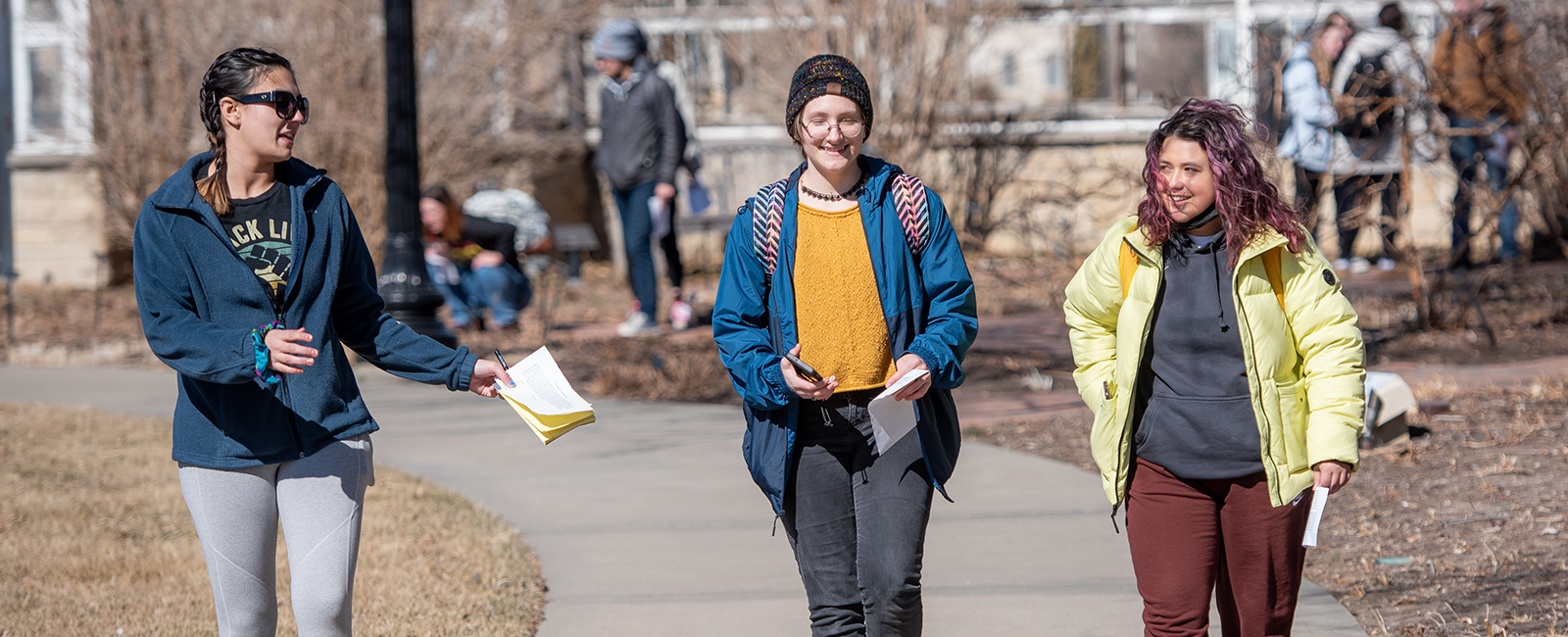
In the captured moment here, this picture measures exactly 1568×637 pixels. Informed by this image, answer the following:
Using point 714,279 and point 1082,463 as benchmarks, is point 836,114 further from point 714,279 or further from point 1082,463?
point 714,279

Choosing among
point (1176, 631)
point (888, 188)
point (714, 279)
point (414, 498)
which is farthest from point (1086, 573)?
point (714, 279)

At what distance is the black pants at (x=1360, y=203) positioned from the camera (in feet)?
25.1

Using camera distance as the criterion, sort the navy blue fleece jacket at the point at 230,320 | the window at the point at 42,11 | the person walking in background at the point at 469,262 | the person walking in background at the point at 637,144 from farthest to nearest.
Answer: the window at the point at 42,11
the person walking in background at the point at 469,262
the person walking in background at the point at 637,144
the navy blue fleece jacket at the point at 230,320

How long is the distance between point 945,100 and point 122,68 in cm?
726

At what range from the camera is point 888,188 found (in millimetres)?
3338

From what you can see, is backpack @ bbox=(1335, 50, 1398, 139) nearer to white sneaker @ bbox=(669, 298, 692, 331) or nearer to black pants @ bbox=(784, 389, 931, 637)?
white sneaker @ bbox=(669, 298, 692, 331)

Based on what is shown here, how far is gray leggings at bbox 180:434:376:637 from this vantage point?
3.10m

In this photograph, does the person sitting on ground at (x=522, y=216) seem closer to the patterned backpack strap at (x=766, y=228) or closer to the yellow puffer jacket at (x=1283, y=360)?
the patterned backpack strap at (x=766, y=228)

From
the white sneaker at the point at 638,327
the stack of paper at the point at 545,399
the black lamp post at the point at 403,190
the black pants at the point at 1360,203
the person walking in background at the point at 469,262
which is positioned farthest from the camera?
the person walking in background at the point at 469,262

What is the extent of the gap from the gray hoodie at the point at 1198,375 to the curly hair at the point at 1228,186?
7 cm

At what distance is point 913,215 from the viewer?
330 centimetres

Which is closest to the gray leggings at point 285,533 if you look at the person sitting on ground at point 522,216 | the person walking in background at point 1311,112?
the person walking in background at point 1311,112

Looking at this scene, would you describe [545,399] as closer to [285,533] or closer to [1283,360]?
[285,533]


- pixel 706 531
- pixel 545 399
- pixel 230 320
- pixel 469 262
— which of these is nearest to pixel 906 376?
pixel 545 399
